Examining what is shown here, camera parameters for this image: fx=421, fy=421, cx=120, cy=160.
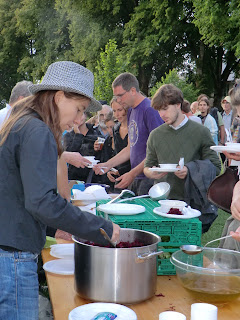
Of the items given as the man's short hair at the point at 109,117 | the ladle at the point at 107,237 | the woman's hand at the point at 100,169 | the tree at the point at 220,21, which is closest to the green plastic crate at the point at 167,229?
the ladle at the point at 107,237

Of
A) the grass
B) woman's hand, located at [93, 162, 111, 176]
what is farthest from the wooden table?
the grass

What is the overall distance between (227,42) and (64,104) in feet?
44.9

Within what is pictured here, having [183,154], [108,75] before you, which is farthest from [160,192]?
[108,75]

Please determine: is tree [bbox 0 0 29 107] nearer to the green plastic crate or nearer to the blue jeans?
the green plastic crate

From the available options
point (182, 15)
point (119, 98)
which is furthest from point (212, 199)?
point (182, 15)

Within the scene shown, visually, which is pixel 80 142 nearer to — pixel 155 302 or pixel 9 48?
pixel 155 302

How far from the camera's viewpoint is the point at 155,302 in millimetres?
1574

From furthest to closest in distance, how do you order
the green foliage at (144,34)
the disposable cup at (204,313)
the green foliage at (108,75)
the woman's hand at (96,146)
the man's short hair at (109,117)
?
the green foliage at (144,34), the green foliage at (108,75), the man's short hair at (109,117), the woman's hand at (96,146), the disposable cup at (204,313)

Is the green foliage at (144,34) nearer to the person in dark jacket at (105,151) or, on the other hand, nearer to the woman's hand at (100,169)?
the person in dark jacket at (105,151)

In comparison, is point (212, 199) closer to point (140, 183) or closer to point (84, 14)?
point (140, 183)

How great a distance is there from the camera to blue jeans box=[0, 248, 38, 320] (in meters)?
1.52

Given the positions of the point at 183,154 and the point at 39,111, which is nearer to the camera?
the point at 39,111

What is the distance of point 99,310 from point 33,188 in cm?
47

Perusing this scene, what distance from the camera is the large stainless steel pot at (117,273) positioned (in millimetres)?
1446
